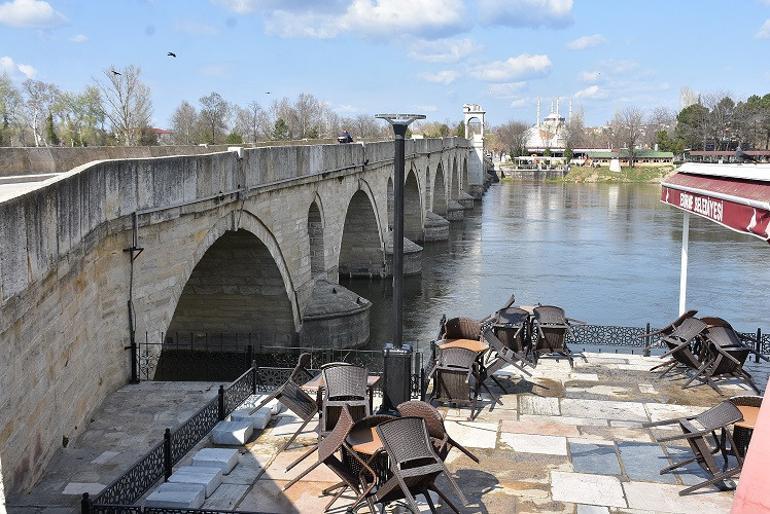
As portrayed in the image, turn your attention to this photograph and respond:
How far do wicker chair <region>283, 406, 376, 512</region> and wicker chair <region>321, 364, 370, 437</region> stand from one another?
0.99 meters

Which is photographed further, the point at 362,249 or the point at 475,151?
the point at 475,151

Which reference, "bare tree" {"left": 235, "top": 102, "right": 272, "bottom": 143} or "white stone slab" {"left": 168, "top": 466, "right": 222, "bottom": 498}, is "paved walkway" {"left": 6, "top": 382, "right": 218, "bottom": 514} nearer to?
"white stone slab" {"left": 168, "top": 466, "right": 222, "bottom": 498}

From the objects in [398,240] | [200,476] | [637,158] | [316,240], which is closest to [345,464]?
[200,476]

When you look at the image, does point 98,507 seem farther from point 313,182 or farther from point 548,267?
point 548,267

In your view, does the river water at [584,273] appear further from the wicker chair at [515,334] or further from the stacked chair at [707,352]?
the stacked chair at [707,352]

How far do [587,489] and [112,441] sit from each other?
186 inches

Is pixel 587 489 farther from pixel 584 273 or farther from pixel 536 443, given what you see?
pixel 584 273

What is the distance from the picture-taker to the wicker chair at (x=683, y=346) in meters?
10.4

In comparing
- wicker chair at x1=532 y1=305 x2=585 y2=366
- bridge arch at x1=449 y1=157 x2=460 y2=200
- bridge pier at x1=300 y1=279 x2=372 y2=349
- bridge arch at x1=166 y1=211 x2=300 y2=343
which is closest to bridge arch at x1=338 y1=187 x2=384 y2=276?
bridge pier at x1=300 y1=279 x2=372 y2=349

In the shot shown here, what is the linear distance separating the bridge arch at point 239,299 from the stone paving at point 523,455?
8.05m

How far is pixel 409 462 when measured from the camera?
20.4 feet

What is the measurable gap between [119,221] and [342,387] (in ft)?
13.2

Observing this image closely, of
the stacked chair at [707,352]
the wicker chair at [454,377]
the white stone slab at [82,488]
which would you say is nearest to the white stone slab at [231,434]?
the white stone slab at [82,488]

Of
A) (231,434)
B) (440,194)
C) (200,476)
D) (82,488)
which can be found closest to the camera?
(200,476)
